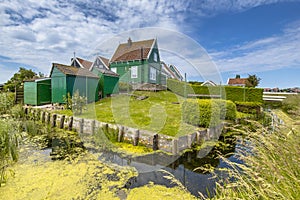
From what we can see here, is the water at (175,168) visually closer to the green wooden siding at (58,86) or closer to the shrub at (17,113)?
the shrub at (17,113)

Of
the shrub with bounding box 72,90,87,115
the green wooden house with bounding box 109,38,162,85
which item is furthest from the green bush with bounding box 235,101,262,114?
the shrub with bounding box 72,90,87,115

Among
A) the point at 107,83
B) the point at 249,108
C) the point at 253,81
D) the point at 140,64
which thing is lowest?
the point at 249,108

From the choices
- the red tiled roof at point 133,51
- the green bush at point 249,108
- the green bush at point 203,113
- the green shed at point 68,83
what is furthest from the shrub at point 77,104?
the green bush at point 249,108

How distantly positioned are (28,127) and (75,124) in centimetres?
222

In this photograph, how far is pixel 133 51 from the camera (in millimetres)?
19516

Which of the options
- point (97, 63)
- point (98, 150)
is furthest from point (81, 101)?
point (97, 63)

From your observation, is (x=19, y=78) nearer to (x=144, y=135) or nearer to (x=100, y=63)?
(x=100, y=63)

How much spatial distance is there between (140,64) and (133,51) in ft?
8.98

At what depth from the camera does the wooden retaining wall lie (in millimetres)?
5055

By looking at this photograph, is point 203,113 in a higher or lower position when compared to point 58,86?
lower

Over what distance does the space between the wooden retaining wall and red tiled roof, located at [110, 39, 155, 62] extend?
11978 mm

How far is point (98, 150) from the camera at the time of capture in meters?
5.29

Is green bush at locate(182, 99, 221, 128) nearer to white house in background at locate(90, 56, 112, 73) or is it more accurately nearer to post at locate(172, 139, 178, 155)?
post at locate(172, 139, 178, 155)

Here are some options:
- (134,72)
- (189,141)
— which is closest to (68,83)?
(134,72)
